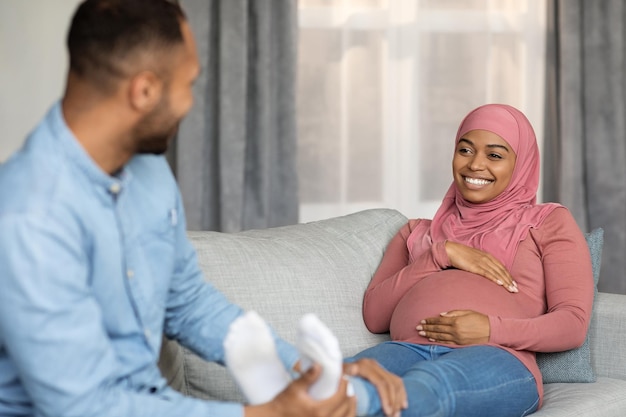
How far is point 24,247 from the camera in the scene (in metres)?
1.26

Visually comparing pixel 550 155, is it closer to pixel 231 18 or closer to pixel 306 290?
pixel 231 18

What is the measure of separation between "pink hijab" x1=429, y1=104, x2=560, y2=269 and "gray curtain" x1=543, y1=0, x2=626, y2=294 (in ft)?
5.98

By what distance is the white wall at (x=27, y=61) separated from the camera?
12.2 ft

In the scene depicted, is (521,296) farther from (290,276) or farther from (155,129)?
(155,129)

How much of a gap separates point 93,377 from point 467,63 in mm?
3188

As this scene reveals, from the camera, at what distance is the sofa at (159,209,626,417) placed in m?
2.06

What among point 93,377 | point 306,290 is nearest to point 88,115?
point 93,377

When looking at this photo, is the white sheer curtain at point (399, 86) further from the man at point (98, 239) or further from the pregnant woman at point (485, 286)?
the man at point (98, 239)

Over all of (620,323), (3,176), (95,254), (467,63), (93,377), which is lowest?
(620,323)

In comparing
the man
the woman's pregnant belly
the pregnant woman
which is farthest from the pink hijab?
the man

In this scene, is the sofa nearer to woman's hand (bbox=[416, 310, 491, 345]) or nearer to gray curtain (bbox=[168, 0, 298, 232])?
woman's hand (bbox=[416, 310, 491, 345])

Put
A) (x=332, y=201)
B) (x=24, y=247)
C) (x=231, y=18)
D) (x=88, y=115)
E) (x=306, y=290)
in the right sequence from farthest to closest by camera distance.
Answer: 1. (x=332, y=201)
2. (x=231, y=18)
3. (x=306, y=290)
4. (x=88, y=115)
5. (x=24, y=247)

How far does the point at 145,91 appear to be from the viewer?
1.37m

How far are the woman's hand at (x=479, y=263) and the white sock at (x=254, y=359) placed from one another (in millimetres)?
860
